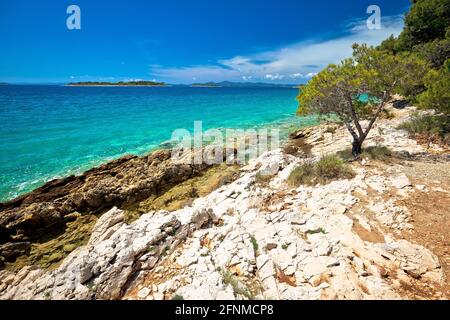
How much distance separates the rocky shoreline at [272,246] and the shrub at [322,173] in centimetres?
49

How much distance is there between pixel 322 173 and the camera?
9.94 m

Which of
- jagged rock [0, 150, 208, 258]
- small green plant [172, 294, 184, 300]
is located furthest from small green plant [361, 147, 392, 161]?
small green plant [172, 294, 184, 300]

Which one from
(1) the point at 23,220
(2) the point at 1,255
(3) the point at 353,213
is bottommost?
(2) the point at 1,255

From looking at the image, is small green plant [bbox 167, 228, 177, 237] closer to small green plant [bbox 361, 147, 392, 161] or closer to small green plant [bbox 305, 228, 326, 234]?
small green plant [bbox 305, 228, 326, 234]

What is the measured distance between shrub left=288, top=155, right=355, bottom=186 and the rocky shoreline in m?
0.49

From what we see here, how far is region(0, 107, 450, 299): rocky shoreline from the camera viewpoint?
16.5 ft

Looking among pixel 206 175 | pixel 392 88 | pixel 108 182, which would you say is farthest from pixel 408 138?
pixel 108 182

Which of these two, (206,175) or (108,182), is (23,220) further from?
(206,175)

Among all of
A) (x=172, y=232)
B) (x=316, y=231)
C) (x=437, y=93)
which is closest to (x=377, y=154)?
(x=437, y=93)

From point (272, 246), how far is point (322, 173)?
5.12m

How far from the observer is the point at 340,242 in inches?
234

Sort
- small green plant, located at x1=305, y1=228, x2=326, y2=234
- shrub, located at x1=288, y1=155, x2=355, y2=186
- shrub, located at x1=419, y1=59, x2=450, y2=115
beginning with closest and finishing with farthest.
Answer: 1. small green plant, located at x1=305, y1=228, x2=326, y2=234
2. shrub, located at x1=419, y1=59, x2=450, y2=115
3. shrub, located at x1=288, y1=155, x2=355, y2=186

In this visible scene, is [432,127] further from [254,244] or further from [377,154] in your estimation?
[254,244]

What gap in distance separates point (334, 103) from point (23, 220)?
55.0 feet
